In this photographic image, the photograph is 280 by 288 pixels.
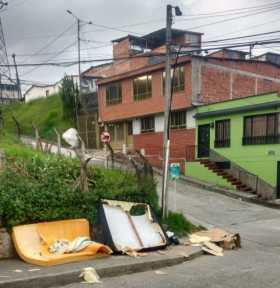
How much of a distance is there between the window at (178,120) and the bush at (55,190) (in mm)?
17392

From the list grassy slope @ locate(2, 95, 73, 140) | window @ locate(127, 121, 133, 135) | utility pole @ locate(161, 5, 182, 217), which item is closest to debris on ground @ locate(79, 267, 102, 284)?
utility pole @ locate(161, 5, 182, 217)

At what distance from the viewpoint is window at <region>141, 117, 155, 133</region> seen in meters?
30.6

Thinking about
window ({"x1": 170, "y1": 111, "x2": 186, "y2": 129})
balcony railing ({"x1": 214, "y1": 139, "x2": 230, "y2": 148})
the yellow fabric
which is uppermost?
window ({"x1": 170, "y1": 111, "x2": 186, "y2": 129})

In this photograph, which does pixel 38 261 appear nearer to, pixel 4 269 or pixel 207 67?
pixel 4 269

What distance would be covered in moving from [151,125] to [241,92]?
7.03 meters

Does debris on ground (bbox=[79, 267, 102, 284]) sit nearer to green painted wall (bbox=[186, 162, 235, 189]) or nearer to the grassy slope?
green painted wall (bbox=[186, 162, 235, 189])

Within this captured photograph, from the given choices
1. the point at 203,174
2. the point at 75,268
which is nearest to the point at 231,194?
the point at 203,174

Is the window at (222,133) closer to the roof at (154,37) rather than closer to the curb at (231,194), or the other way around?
the curb at (231,194)

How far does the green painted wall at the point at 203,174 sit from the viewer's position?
958 inches

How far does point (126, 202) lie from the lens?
975 centimetres

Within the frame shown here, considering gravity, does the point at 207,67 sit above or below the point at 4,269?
above

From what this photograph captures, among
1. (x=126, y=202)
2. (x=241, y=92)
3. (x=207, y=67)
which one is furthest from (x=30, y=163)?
(x=241, y=92)

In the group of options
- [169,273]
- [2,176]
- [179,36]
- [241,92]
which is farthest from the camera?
[179,36]

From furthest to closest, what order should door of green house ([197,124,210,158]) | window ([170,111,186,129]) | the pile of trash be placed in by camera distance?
window ([170,111,186,129]) < door of green house ([197,124,210,158]) < the pile of trash
